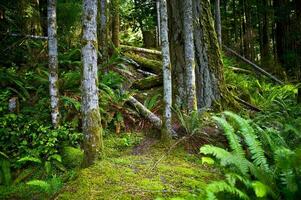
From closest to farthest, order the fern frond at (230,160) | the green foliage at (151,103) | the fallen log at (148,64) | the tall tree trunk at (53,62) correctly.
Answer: the fern frond at (230,160) → the tall tree trunk at (53,62) → the green foliage at (151,103) → the fallen log at (148,64)

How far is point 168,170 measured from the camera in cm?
546

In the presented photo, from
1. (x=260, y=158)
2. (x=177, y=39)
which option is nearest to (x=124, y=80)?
(x=177, y=39)

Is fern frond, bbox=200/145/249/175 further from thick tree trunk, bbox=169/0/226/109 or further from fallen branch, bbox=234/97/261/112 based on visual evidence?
fallen branch, bbox=234/97/261/112

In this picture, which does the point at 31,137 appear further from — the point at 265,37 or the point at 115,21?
the point at 265,37

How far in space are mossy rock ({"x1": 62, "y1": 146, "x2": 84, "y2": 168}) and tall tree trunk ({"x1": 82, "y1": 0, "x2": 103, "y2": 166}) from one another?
0.89 metres

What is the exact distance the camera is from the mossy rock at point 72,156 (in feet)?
20.7

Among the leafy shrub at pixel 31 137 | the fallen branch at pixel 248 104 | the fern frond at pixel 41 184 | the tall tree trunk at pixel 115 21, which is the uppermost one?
the tall tree trunk at pixel 115 21

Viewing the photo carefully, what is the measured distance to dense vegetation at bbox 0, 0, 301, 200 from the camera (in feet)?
14.9

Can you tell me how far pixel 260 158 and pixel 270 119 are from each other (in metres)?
3.51

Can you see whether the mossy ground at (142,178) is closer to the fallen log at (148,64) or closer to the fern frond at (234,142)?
the fern frond at (234,142)

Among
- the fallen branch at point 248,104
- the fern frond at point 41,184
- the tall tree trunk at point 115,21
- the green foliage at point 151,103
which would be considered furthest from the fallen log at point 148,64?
the fern frond at point 41,184

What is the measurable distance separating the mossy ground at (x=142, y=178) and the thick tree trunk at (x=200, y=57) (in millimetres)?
2121

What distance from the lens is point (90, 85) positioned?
536 centimetres

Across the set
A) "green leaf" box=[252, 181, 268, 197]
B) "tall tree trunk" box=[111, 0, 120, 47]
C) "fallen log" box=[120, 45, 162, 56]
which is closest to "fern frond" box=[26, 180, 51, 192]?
"green leaf" box=[252, 181, 268, 197]
